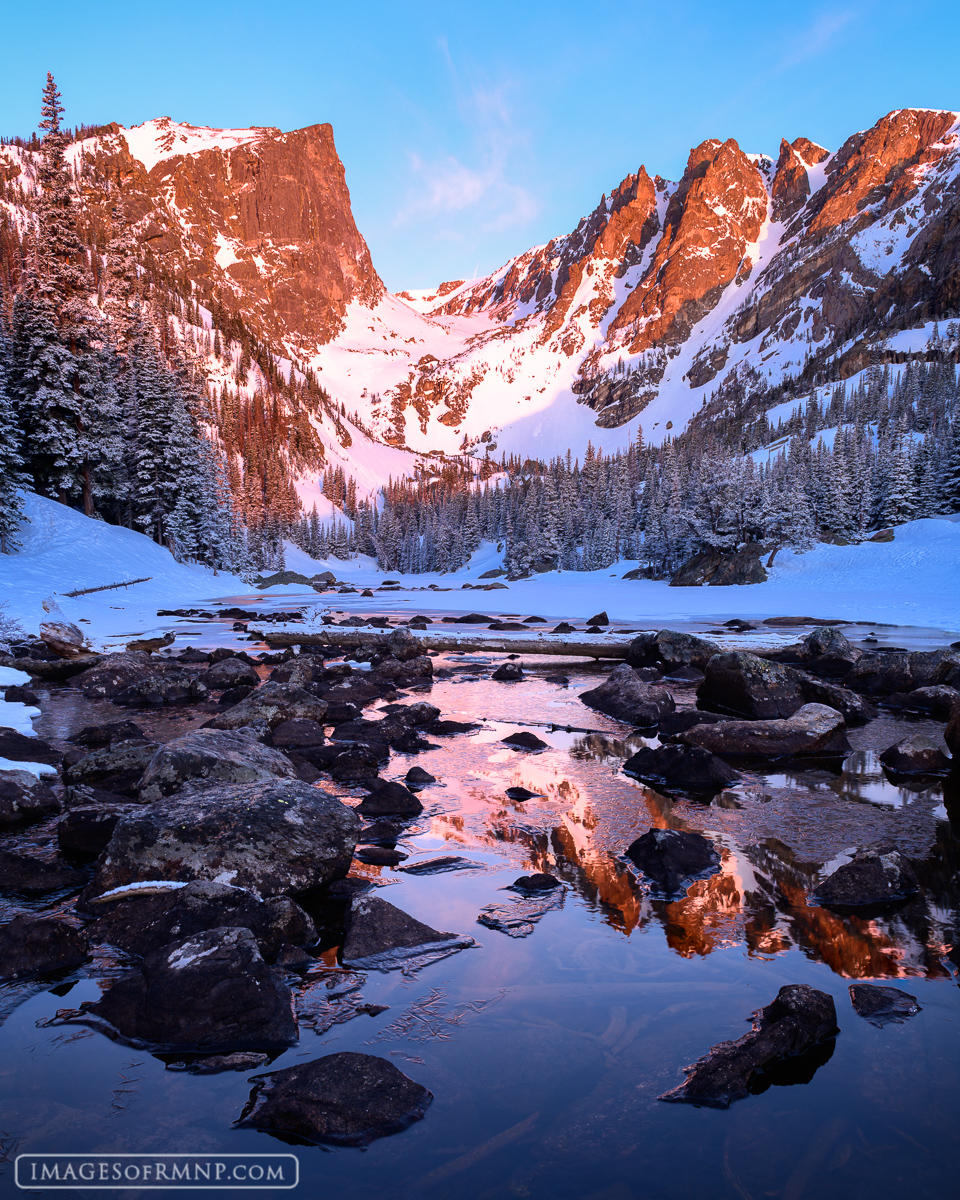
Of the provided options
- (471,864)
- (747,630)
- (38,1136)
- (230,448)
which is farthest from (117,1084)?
(230,448)

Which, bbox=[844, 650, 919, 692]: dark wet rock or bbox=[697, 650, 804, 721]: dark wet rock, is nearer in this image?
bbox=[697, 650, 804, 721]: dark wet rock

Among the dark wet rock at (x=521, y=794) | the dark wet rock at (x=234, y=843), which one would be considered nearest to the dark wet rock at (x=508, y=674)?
the dark wet rock at (x=521, y=794)

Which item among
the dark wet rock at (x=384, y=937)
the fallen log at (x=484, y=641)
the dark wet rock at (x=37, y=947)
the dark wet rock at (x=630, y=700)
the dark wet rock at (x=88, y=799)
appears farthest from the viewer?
the fallen log at (x=484, y=641)

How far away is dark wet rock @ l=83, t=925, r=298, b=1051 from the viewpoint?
13.5 feet

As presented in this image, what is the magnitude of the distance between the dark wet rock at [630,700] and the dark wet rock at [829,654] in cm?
726

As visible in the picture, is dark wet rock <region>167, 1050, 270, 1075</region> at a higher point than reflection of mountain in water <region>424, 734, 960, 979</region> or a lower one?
higher

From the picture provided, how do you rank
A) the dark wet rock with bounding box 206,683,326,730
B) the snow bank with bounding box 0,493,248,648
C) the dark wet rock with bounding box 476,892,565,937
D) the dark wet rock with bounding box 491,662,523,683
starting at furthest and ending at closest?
1. the snow bank with bounding box 0,493,248,648
2. the dark wet rock with bounding box 491,662,523,683
3. the dark wet rock with bounding box 206,683,326,730
4. the dark wet rock with bounding box 476,892,565,937

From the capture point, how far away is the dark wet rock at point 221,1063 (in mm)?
3895

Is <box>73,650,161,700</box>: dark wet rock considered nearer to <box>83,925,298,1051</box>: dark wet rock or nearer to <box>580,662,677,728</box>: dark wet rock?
<box>580,662,677,728</box>: dark wet rock

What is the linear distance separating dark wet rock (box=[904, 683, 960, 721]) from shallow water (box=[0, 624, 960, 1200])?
25.9 feet

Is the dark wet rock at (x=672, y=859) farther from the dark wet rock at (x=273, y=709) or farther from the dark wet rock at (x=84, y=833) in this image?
the dark wet rock at (x=273, y=709)

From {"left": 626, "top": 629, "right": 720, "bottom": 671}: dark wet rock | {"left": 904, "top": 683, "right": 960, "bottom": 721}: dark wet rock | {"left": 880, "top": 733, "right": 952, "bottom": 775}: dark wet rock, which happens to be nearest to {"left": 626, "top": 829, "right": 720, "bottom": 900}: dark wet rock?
{"left": 880, "top": 733, "right": 952, "bottom": 775}: dark wet rock

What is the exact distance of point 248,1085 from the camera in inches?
148

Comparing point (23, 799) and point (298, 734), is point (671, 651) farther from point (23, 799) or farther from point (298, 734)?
point (23, 799)
